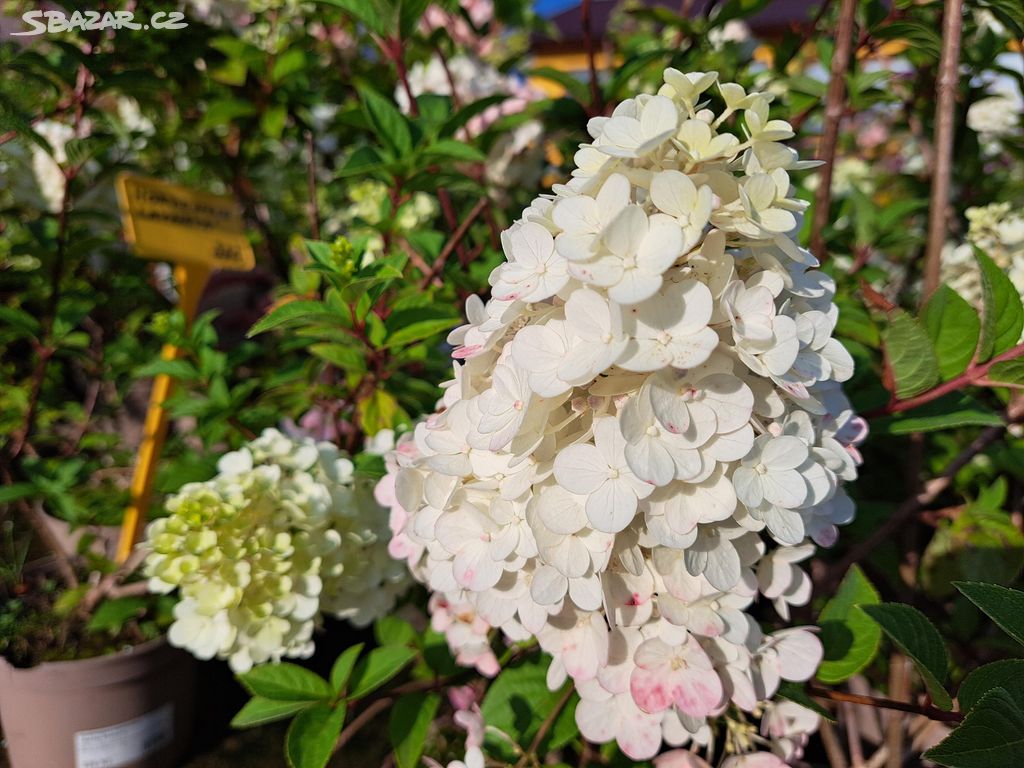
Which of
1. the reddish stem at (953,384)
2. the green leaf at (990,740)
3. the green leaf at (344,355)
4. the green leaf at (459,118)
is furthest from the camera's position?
the green leaf at (459,118)

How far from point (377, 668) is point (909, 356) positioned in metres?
0.68

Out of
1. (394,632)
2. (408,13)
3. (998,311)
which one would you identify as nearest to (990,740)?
(998,311)

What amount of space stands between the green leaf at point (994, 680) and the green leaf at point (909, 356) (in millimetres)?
284

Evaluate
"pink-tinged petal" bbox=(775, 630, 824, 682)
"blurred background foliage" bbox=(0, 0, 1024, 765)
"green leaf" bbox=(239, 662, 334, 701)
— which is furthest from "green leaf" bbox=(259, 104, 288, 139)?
"pink-tinged petal" bbox=(775, 630, 824, 682)

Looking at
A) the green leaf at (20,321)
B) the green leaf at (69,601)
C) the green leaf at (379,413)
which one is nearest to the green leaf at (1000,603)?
the green leaf at (379,413)

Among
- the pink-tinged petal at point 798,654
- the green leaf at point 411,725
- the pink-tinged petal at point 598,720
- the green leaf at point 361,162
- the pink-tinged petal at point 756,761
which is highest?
the green leaf at point 361,162

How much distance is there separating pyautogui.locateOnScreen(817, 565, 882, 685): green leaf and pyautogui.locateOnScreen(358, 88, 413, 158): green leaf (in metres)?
0.80

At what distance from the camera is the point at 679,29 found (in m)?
1.30

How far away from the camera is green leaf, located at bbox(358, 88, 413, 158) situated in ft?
3.25

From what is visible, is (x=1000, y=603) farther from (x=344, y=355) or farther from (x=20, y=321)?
(x=20, y=321)

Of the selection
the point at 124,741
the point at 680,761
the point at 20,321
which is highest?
the point at 20,321

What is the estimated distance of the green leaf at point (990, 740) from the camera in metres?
0.47

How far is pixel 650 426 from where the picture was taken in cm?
50

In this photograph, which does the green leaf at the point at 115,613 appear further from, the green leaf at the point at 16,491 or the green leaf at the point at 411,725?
the green leaf at the point at 411,725
